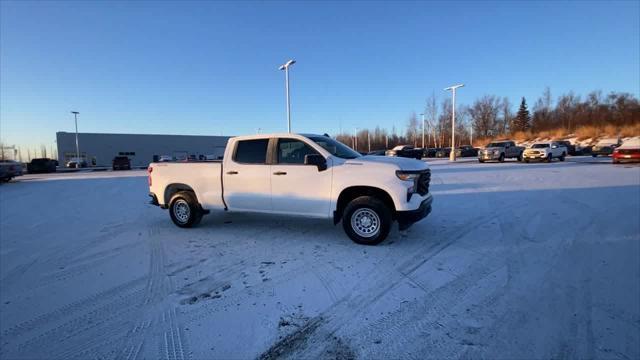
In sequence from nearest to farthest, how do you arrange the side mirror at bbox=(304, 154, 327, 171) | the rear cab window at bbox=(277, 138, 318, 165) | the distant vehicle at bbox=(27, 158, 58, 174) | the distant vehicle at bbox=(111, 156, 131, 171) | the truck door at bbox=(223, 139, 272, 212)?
the side mirror at bbox=(304, 154, 327, 171), the rear cab window at bbox=(277, 138, 318, 165), the truck door at bbox=(223, 139, 272, 212), the distant vehicle at bbox=(27, 158, 58, 174), the distant vehicle at bbox=(111, 156, 131, 171)

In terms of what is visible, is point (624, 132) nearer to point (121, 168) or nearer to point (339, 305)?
point (339, 305)

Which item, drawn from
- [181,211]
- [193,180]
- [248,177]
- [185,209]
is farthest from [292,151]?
[181,211]

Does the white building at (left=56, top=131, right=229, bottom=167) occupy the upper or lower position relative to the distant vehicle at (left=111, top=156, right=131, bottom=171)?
upper

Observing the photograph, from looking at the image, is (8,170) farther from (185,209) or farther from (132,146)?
(132,146)

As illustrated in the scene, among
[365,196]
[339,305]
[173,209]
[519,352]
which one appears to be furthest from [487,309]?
[173,209]

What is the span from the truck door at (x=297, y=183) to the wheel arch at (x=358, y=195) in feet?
0.61

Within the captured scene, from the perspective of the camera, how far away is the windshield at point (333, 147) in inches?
235

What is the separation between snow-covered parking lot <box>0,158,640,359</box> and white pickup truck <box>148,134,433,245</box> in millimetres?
500

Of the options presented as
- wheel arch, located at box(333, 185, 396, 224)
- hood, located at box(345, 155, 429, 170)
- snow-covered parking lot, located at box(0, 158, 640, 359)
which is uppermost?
hood, located at box(345, 155, 429, 170)

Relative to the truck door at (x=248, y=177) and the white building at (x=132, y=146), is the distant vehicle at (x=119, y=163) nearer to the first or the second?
the white building at (x=132, y=146)

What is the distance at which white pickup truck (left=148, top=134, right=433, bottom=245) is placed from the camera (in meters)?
5.28

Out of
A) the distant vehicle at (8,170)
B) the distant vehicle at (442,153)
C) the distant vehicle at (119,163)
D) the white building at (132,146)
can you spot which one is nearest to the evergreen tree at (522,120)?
the distant vehicle at (442,153)

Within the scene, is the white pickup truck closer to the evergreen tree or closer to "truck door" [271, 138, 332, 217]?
"truck door" [271, 138, 332, 217]

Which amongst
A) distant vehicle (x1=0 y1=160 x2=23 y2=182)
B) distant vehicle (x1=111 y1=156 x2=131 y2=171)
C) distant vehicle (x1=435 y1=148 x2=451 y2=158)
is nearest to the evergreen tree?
distant vehicle (x1=435 y1=148 x2=451 y2=158)
